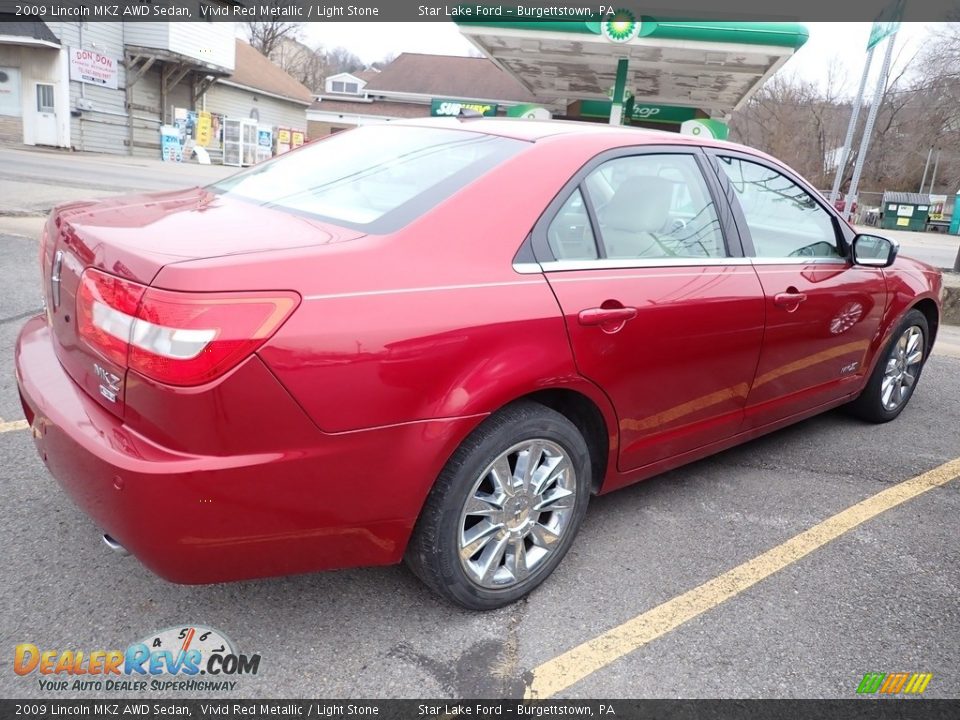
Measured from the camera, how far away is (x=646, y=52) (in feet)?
44.2

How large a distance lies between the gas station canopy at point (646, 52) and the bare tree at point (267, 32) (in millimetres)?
43460

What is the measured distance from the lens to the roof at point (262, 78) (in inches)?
1421

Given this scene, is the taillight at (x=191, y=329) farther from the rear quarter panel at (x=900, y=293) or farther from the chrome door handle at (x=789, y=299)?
the rear quarter panel at (x=900, y=293)

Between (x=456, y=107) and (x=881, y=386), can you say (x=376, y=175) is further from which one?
(x=456, y=107)

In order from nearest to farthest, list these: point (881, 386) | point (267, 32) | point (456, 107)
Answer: point (881, 386), point (456, 107), point (267, 32)

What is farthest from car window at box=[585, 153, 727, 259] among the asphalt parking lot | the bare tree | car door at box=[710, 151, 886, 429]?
the bare tree

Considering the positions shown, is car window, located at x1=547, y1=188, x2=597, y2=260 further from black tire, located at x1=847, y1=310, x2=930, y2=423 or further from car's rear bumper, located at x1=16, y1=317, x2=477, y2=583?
black tire, located at x1=847, y1=310, x2=930, y2=423

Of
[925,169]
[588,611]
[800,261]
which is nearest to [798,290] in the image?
[800,261]

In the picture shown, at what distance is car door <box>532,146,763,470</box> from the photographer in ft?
8.10

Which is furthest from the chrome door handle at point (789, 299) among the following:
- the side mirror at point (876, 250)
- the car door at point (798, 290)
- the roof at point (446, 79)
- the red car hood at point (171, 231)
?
the roof at point (446, 79)

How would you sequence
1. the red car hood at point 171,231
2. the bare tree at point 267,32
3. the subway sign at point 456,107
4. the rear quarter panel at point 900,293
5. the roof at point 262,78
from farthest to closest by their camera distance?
the bare tree at point 267,32
the roof at point 262,78
the subway sign at point 456,107
the rear quarter panel at point 900,293
the red car hood at point 171,231

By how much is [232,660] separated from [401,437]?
0.87m

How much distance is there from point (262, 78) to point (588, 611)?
4088 centimetres

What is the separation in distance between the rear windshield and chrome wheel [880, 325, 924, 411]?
304 centimetres
